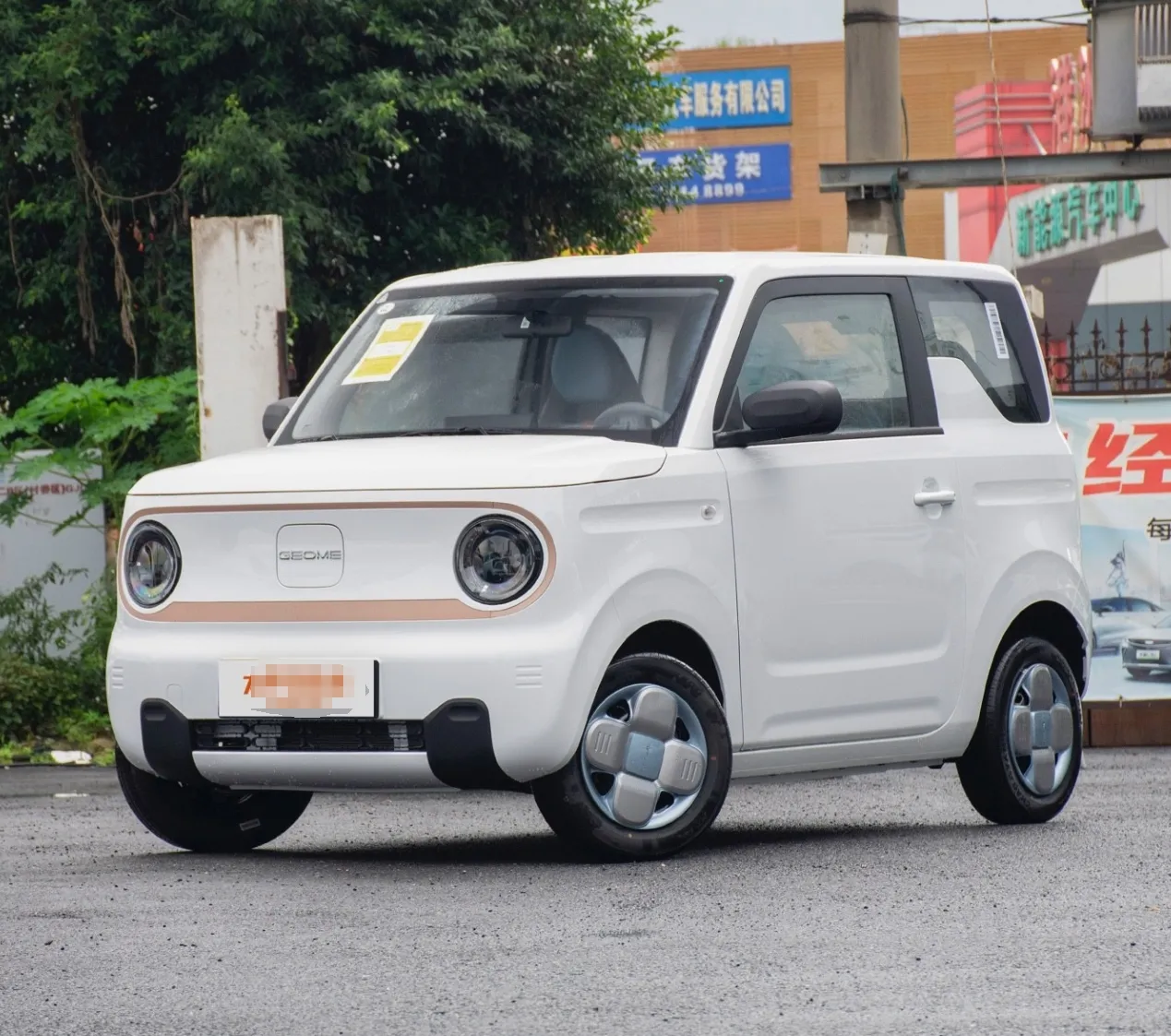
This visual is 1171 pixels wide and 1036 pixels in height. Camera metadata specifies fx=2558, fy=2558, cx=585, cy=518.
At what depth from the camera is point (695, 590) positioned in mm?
7629

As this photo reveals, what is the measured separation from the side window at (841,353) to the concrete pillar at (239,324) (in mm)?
4984

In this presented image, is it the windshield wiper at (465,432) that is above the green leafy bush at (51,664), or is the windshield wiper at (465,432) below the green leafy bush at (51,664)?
above

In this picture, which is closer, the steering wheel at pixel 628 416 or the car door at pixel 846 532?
the steering wheel at pixel 628 416

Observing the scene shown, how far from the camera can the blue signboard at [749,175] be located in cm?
7156

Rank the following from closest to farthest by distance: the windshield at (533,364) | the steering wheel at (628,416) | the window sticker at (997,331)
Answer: the steering wheel at (628,416) → the windshield at (533,364) → the window sticker at (997,331)

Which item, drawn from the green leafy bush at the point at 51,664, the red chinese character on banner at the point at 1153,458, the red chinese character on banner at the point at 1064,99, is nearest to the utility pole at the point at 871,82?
the red chinese character on banner at the point at 1153,458

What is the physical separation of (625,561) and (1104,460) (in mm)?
6655

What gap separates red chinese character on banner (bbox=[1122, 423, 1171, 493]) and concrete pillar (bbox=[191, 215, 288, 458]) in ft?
14.6

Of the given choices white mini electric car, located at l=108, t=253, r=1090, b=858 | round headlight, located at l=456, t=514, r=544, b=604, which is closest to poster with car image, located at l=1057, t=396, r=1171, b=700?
white mini electric car, located at l=108, t=253, r=1090, b=858

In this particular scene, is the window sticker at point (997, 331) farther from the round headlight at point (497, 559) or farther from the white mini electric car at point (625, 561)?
the round headlight at point (497, 559)

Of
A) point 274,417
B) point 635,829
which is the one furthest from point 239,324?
point 635,829

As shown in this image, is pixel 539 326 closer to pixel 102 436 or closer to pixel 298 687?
pixel 298 687

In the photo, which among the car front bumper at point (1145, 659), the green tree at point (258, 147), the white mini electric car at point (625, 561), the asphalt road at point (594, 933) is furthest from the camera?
the green tree at point (258, 147)

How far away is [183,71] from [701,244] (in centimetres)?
5088
